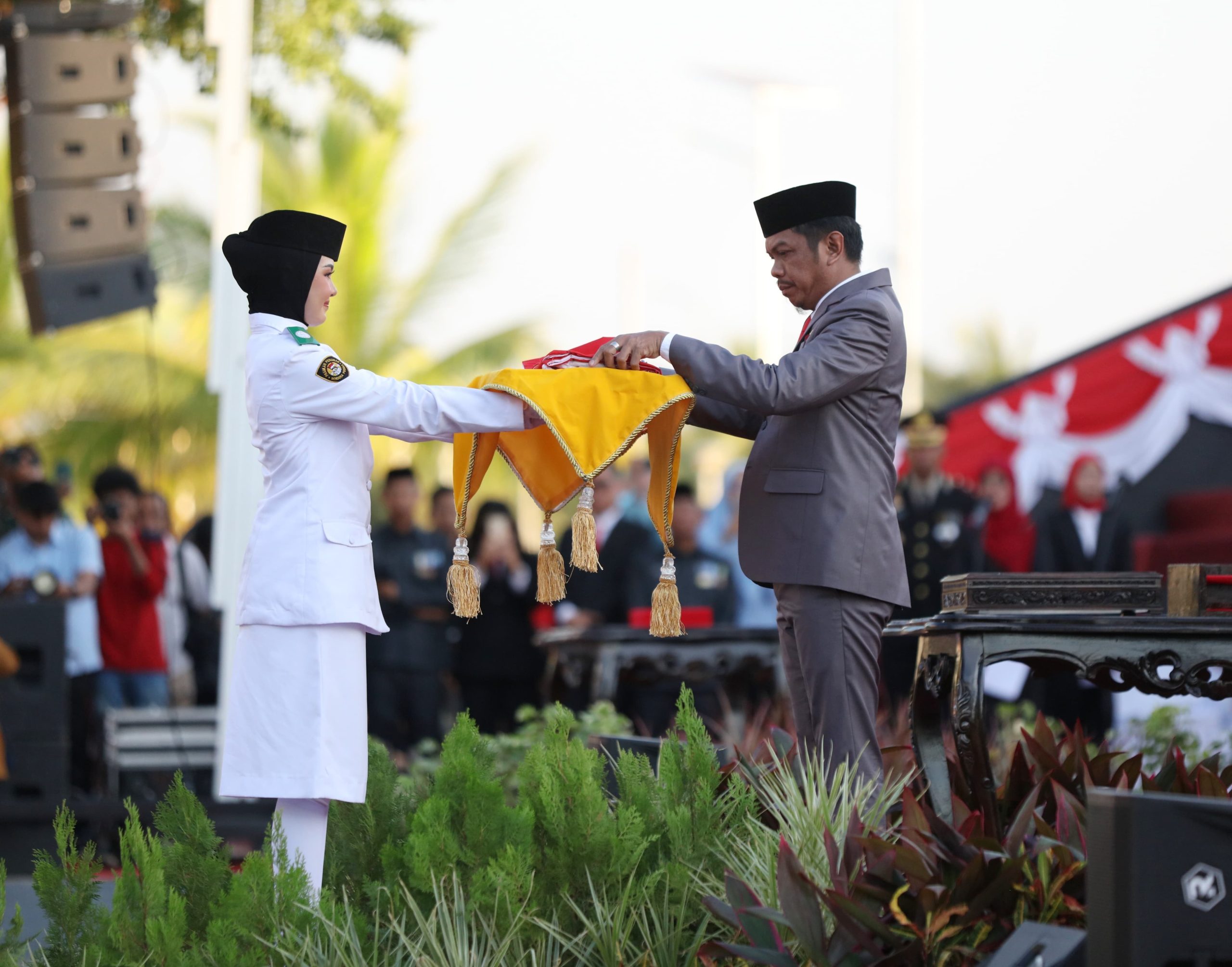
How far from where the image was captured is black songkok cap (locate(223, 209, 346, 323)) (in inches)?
143

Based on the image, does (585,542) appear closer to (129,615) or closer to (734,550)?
(129,615)

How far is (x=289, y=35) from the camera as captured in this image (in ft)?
28.4

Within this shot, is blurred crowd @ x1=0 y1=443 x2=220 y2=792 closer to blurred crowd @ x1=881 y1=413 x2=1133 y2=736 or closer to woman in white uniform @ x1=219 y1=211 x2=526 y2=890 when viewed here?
blurred crowd @ x1=881 y1=413 x2=1133 y2=736

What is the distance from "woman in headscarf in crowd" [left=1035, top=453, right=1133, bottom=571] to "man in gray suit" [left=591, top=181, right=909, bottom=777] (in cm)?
467

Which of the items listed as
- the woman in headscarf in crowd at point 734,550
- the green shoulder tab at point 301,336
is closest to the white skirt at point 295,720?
the green shoulder tab at point 301,336

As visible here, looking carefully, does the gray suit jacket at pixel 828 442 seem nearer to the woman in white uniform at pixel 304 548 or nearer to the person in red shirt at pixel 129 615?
the woman in white uniform at pixel 304 548

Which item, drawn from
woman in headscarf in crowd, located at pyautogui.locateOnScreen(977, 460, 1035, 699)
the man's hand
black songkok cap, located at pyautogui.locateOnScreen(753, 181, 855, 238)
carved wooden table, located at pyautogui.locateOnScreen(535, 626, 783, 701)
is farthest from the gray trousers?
woman in headscarf in crowd, located at pyautogui.locateOnScreen(977, 460, 1035, 699)

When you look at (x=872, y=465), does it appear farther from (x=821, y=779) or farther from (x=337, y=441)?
(x=337, y=441)

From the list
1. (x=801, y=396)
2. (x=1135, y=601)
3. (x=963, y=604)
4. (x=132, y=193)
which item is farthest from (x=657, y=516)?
(x=132, y=193)

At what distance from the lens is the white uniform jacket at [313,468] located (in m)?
3.60

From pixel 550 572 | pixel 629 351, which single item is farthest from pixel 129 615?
pixel 629 351

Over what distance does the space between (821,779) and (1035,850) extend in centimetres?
54

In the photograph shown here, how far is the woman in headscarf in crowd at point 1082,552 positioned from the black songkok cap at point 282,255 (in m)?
5.64

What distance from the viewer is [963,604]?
3.78 meters
